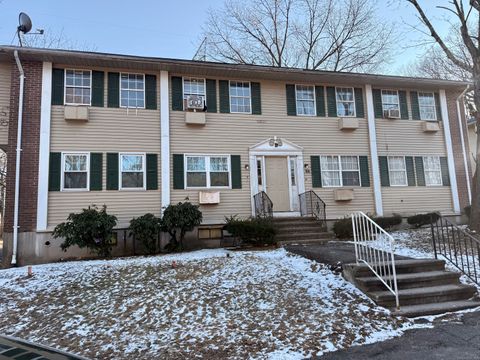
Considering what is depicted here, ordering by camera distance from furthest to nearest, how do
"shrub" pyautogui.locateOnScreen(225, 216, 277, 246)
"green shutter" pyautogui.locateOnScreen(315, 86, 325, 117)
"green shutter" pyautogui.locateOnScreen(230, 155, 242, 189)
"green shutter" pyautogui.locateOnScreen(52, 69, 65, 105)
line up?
"green shutter" pyautogui.locateOnScreen(315, 86, 325, 117), "green shutter" pyautogui.locateOnScreen(230, 155, 242, 189), "green shutter" pyautogui.locateOnScreen(52, 69, 65, 105), "shrub" pyautogui.locateOnScreen(225, 216, 277, 246)

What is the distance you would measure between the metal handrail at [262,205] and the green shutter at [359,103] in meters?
5.14

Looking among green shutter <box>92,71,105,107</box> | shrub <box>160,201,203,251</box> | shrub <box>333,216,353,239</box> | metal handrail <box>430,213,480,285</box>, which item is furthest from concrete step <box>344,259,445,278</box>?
green shutter <box>92,71,105,107</box>

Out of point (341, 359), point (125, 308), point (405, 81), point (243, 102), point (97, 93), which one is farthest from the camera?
point (405, 81)

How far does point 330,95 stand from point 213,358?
1140 centimetres

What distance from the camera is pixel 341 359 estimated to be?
154 inches

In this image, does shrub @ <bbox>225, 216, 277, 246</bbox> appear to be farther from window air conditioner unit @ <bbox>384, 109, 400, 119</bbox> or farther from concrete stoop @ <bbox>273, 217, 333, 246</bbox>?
window air conditioner unit @ <bbox>384, 109, 400, 119</bbox>

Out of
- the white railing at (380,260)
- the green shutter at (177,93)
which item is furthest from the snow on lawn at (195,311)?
the green shutter at (177,93)

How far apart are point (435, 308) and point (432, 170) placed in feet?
33.2

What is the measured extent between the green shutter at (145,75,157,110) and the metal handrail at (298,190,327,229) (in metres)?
6.05

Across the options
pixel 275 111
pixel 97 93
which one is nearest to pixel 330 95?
pixel 275 111

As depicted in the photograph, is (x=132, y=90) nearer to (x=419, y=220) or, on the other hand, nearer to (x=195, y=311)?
(x=195, y=311)

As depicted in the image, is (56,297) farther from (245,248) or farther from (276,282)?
(245,248)

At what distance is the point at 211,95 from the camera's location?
40.0ft

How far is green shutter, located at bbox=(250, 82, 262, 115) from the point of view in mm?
12523
